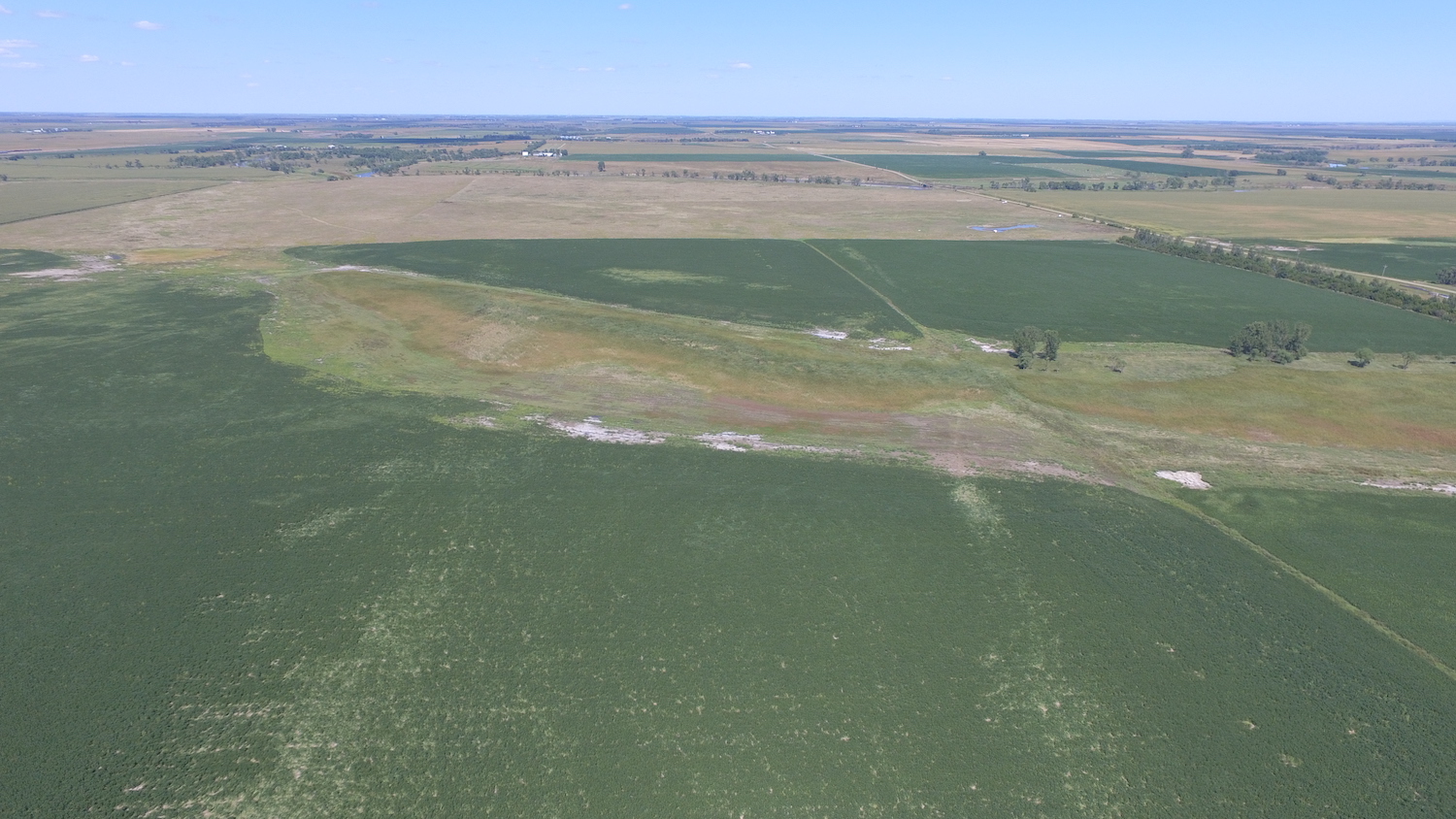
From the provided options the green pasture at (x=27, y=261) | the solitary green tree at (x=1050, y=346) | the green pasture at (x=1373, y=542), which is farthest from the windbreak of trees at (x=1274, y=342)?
the green pasture at (x=27, y=261)

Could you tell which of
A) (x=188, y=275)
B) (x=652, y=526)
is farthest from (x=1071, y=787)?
(x=188, y=275)

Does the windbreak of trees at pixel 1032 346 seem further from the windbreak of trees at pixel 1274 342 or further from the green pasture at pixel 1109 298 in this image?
the windbreak of trees at pixel 1274 342

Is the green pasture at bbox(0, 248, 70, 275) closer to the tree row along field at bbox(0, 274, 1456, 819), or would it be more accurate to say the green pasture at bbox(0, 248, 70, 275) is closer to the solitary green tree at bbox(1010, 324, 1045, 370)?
the tree row along field at bbox(0, 274, 1456, 819)

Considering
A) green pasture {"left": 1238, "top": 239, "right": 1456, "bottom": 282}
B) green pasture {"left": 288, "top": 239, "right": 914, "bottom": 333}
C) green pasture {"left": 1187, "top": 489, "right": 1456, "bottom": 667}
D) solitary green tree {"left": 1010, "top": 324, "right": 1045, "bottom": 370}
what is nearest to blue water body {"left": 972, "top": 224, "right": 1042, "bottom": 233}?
green pasture {"left": 1238, "top": 239, "right": 1456, "bottom": 282}

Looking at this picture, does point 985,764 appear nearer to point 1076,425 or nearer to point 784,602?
point 784,602

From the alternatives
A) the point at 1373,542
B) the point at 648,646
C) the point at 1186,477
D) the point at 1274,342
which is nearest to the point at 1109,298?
the point at 1274,342

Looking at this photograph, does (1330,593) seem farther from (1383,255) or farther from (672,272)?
(1383,255)
